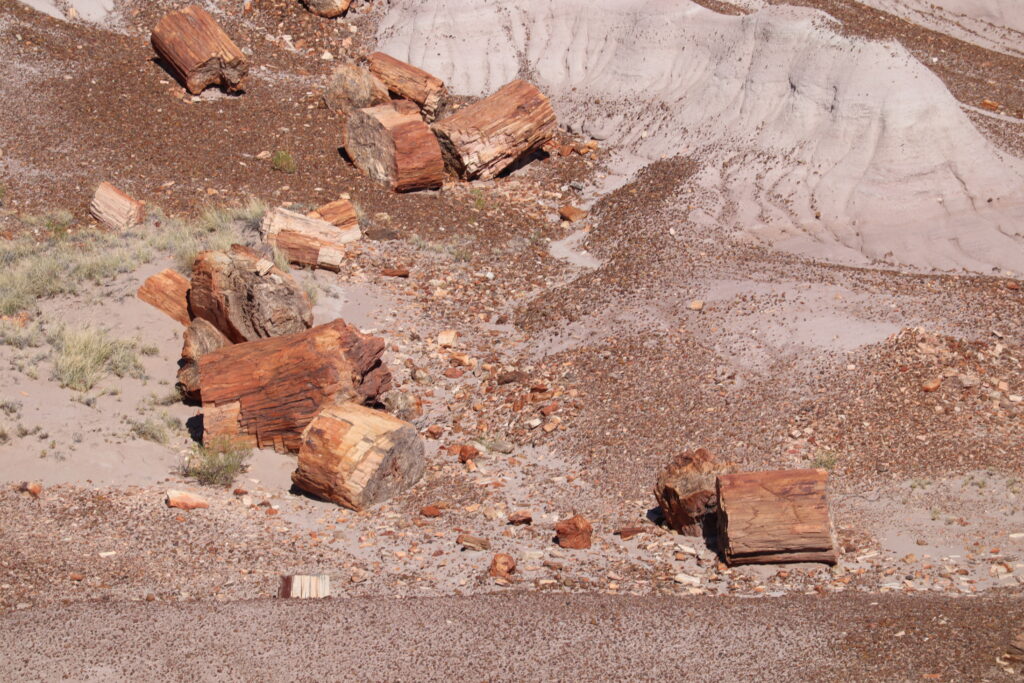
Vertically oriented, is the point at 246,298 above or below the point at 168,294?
above

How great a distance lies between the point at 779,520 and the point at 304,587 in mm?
3055

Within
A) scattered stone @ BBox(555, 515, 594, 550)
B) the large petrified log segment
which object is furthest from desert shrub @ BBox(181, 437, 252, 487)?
the large petrified log segment

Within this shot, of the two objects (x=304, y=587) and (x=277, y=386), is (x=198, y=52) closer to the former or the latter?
(x=277, y=386)

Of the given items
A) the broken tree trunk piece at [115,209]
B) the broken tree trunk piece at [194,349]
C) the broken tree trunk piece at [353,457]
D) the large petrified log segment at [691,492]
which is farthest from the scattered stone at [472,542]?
the broken tree trunk piece at [115,209]

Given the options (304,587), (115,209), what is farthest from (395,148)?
(304,587)

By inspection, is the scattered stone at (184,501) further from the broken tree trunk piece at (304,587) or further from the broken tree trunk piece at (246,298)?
the broken tree trunk piece at (246,298)

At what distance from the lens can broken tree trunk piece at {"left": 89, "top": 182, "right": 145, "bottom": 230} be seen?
12.3 m

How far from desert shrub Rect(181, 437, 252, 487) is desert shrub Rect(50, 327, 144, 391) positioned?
116cm

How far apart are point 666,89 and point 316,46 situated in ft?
18.8

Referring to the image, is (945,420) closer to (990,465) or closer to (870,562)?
(990,465)

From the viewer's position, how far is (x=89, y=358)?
364 inches

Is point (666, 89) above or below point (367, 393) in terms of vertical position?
above

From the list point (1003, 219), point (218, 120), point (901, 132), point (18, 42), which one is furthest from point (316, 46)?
point (1003, 219)

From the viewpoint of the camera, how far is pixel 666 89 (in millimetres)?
16031
